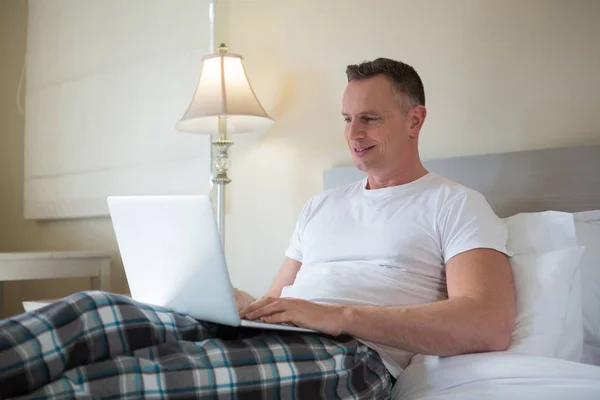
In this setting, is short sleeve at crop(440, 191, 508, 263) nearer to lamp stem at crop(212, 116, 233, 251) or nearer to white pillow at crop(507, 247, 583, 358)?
white pillow at crop(507, 247, 583, 358)

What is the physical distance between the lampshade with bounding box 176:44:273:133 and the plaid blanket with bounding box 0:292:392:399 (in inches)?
48.5

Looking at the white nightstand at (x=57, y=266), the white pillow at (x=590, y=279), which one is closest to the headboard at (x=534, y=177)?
the white pillow at (x=590, y=279)

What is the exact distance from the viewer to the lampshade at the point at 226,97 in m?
2.37

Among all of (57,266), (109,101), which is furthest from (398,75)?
(109,101)

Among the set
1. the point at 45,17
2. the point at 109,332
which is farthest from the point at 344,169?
the point at 45,17

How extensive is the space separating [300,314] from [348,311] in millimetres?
100

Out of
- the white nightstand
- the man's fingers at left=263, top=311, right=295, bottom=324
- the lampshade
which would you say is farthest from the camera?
the white nightstand

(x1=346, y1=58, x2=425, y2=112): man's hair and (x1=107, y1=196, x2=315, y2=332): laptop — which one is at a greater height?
(x1=346, y1=58, x2=425, y2=112): man's hair

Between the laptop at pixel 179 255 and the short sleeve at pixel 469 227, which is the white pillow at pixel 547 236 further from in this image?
the laptop at pixel 179 255

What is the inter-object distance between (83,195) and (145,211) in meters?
2.22

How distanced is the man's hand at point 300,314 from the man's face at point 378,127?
1.81 feet

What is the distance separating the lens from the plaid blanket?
0.94m

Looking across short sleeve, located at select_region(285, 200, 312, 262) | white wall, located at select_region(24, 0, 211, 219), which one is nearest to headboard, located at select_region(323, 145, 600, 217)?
short sleeve, located at select_region(285, 200, 312, 262)

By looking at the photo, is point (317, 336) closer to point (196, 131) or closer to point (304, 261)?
point (304, 261)
